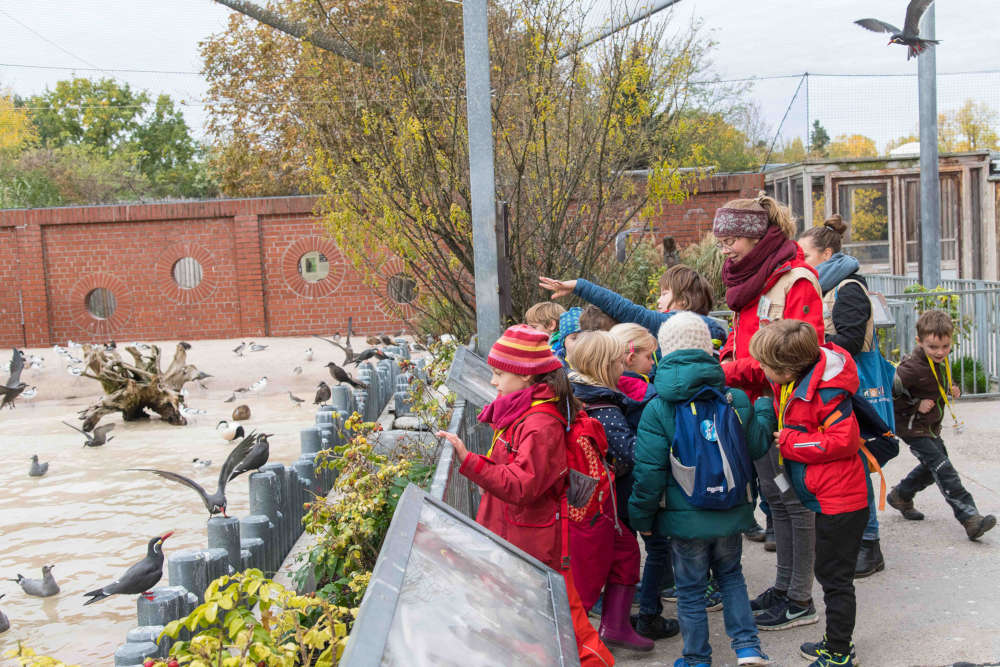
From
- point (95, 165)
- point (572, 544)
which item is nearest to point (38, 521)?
point (572, 544)

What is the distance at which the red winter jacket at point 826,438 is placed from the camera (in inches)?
141

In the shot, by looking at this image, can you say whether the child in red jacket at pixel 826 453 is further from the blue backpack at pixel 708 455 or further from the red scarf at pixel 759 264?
the red scarf at pixel 759 264

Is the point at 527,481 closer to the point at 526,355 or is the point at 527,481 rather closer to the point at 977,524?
the point at 526,355

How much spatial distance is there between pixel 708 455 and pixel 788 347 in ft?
1.79

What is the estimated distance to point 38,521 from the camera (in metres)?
7.87

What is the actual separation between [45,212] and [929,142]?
18.4 metres

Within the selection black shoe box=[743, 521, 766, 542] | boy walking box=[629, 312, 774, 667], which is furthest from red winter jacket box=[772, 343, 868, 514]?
black shoe box=[743, 521, 766, 542]

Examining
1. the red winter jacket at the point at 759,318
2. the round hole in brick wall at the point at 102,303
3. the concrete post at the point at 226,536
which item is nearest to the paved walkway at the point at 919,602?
the red winter jacket at the point at 759,318

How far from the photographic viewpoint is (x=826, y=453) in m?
3.55

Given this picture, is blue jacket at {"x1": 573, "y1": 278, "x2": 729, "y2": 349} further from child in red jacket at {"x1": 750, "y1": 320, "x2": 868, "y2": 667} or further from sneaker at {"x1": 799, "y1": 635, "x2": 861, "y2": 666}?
sneaker at {"x1": 799, "y1": 635, "x2": 861, "y2": 666}

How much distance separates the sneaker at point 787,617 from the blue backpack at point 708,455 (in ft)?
2.89

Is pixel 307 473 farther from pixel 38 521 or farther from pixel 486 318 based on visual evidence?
pixel 38 521

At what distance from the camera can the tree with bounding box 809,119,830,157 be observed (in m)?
17.6

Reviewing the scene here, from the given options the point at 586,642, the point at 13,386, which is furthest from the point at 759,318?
the point at 13,386
